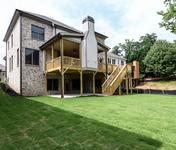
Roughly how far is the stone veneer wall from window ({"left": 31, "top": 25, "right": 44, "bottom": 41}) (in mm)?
375

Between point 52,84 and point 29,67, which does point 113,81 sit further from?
point 29,67

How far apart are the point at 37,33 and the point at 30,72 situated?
431 centimetres

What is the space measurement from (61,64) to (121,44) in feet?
103

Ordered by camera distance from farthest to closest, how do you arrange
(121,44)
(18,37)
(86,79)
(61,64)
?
(121,44)
(86,79)
(18,37)
(61,64)

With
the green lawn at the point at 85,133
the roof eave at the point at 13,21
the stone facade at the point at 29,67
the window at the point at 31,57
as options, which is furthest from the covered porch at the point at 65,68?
the green lawn at the point at 85,133

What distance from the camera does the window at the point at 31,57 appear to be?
17.5 m

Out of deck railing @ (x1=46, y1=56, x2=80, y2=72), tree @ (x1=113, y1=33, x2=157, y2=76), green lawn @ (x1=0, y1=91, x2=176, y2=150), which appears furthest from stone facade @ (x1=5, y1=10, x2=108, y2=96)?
tree @ (x1=113, y1=33, x2=157, y2=76)

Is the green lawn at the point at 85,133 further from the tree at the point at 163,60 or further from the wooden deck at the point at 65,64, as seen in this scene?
the tree at the point at 163,60

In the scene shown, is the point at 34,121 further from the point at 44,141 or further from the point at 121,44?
the point at 121,44

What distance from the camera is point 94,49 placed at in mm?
18156

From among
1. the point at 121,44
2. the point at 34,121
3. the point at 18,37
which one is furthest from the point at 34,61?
the point at 121,44

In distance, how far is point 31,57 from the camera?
17.9 meters

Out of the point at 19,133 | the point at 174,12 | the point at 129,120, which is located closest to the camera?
the point at 19,133

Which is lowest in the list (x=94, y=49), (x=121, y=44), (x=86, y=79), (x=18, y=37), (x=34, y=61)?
(x=86, y=79)
